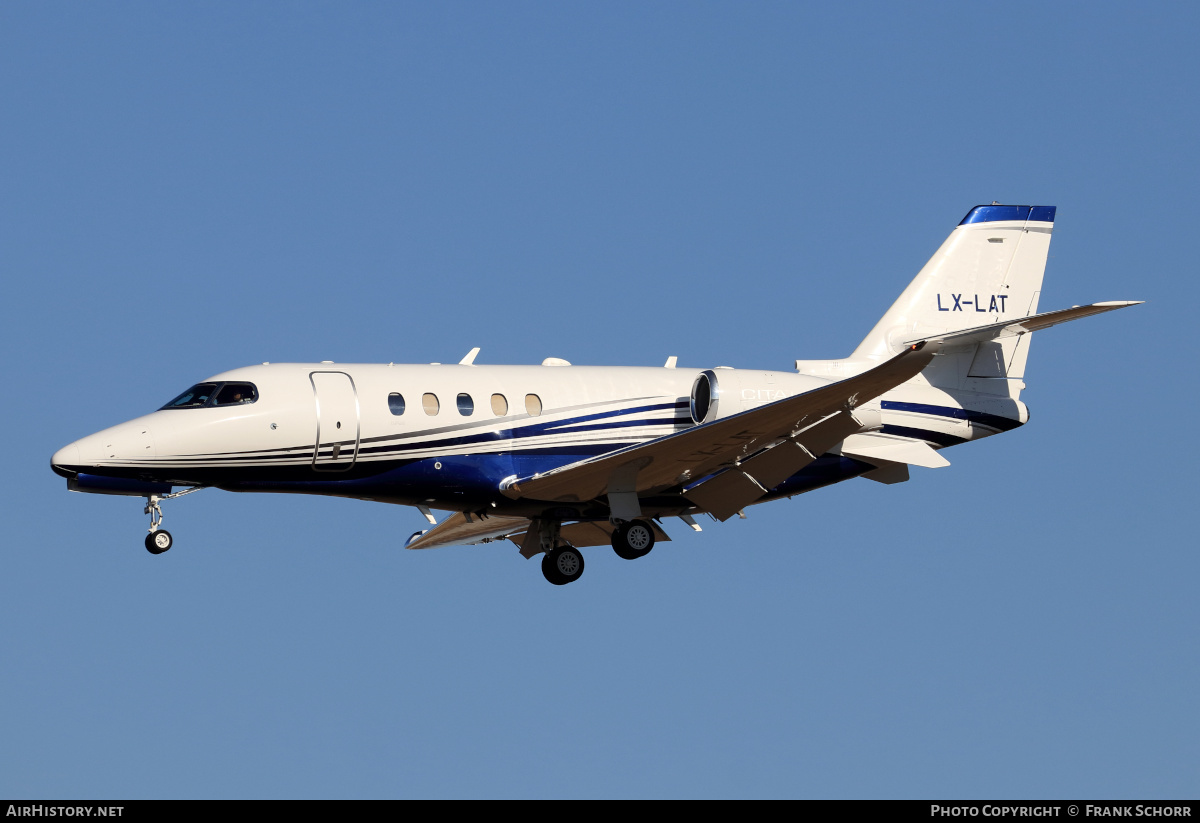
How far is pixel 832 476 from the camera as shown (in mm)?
29188

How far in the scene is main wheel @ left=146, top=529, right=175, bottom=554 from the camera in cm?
2444

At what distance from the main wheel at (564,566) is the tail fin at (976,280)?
22.2 feet

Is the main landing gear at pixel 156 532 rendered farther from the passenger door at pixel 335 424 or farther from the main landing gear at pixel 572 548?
the main landing gear at pixel 572 548

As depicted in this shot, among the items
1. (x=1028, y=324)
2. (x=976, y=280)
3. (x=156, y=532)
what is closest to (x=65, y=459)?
(x=156, y=532)

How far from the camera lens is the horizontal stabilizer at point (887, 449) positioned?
1098 inches

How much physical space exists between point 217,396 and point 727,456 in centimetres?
810

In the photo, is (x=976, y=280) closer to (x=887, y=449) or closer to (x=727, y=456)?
(x=887, y=449)

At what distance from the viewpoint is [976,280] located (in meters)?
31.0

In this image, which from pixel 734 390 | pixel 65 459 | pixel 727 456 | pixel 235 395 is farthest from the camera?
pixel 734 390

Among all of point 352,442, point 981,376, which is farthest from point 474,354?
point 981,376

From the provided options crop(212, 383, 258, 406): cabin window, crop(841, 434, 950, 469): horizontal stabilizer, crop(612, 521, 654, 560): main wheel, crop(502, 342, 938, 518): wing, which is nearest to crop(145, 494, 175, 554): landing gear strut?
Answer: crop(212, 383, 258, 406): cabin window

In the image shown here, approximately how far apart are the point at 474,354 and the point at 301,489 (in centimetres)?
410

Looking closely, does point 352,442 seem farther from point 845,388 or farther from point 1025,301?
point 1025,301
